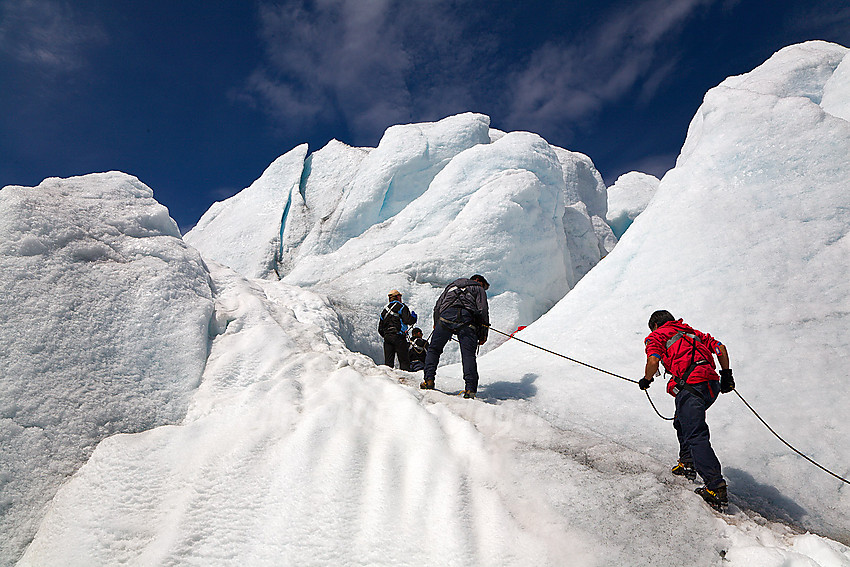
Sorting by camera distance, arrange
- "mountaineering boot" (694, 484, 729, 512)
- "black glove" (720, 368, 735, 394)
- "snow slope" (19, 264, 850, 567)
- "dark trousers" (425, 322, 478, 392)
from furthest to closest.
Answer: "dark trousers" (425, 322, 478, 392) < "black glove" (720, 368, 735, 394) < "mountaineering boot" (694, 484, 729, 512) < "snow slope" (19, 264, 850, 567)

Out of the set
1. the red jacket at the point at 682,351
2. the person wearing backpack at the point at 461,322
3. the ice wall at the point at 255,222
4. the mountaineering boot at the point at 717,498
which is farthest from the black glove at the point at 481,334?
the ice wall at the point at 255,222

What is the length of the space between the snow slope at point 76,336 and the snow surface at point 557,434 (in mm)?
110

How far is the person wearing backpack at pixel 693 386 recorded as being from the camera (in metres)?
2.48

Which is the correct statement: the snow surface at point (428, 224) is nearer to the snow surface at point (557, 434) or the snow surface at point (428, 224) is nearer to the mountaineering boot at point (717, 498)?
the snow surface at point (557, 434)

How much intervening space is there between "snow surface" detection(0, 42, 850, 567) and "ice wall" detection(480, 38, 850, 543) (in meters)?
0.02

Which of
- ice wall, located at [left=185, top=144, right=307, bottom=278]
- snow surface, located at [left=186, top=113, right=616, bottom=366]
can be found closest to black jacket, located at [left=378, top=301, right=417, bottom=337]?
snow surface, located at [left=186, top=113, right=616, bottom=366]

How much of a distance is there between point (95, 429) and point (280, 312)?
7.29 feet

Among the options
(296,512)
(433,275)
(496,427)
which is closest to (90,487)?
(296,512)

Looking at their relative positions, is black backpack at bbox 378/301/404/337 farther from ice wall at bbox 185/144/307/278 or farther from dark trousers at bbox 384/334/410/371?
ice wall at bbox 185/144/307/278

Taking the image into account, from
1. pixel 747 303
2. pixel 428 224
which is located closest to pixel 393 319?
pixel 747 303

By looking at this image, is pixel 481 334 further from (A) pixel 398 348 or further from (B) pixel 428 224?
(B) pixel 428 224

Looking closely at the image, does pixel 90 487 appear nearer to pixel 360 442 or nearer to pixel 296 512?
pixel 296 512

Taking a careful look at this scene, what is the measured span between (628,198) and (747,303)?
1514 centimetres

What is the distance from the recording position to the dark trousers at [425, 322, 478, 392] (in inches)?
154
